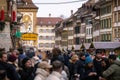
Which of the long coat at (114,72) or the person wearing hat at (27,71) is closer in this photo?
the long coat at (114,72)

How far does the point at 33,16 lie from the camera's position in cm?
15738

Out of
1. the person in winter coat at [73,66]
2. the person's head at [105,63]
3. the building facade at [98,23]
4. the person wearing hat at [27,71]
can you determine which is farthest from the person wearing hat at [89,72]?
the building facade at [98,23]

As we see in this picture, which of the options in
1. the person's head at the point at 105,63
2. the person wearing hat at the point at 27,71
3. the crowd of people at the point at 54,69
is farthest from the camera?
the person's head at the point at 105,63

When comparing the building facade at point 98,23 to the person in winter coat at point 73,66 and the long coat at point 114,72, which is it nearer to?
the person in winter coat at point 73,66

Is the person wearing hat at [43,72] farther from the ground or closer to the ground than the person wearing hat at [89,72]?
farther from the ground

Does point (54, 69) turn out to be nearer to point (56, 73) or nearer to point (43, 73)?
point (56, 73)

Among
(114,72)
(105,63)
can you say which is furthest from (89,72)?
(114,72)

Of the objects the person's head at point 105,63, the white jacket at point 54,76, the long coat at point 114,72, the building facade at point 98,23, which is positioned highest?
the white jacket at point 54,76

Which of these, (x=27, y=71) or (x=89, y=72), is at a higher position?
(x=27, y=71)

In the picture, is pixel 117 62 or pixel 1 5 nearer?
pixel 117 62

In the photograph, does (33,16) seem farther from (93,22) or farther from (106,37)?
(106,37)

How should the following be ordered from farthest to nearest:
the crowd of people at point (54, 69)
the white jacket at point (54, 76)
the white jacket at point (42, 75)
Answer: the white jacket at point (42, 75) < the crowd of people at point (54, 69) < the white jacket at point (54, 76)

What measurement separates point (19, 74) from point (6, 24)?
1013 inches

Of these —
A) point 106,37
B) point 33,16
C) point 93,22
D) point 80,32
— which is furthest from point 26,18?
point 106,37
